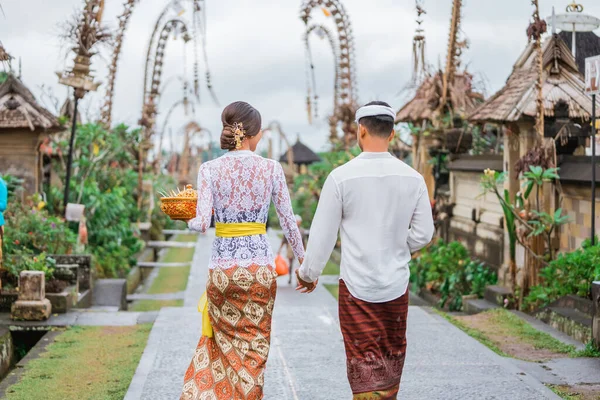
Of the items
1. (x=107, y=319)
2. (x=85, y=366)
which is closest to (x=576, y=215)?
(x=107, y=319)

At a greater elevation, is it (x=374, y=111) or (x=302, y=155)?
(x=302, y=155)

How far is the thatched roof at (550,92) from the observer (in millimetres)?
10984

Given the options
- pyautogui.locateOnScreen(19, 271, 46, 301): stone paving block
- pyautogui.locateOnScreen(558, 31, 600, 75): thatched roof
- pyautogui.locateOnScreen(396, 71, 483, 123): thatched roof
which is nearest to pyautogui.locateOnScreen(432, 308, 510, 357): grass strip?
pyautogui.locateOnScreen(19, 271, 46, 301): stone paving block

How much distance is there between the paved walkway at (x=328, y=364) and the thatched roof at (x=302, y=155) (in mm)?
31857

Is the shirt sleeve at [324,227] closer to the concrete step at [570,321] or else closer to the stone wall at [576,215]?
the concrete step at [570,321]

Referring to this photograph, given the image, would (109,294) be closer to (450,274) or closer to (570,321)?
(450,274)

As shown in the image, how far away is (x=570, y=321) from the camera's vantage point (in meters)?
9.06

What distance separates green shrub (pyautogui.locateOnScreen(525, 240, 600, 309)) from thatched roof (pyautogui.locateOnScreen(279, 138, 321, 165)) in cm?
3165

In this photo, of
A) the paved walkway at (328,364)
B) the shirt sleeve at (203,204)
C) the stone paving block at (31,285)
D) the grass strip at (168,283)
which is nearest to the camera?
the shirt sleeve at (203,204)

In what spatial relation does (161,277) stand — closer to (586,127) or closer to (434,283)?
(434,283)

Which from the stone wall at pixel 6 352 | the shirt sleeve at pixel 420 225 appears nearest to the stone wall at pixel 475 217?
the stone wall at pixel 6 352

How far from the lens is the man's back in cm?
470

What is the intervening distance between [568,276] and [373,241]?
224 inches

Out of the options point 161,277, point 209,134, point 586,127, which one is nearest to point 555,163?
point 586,127
